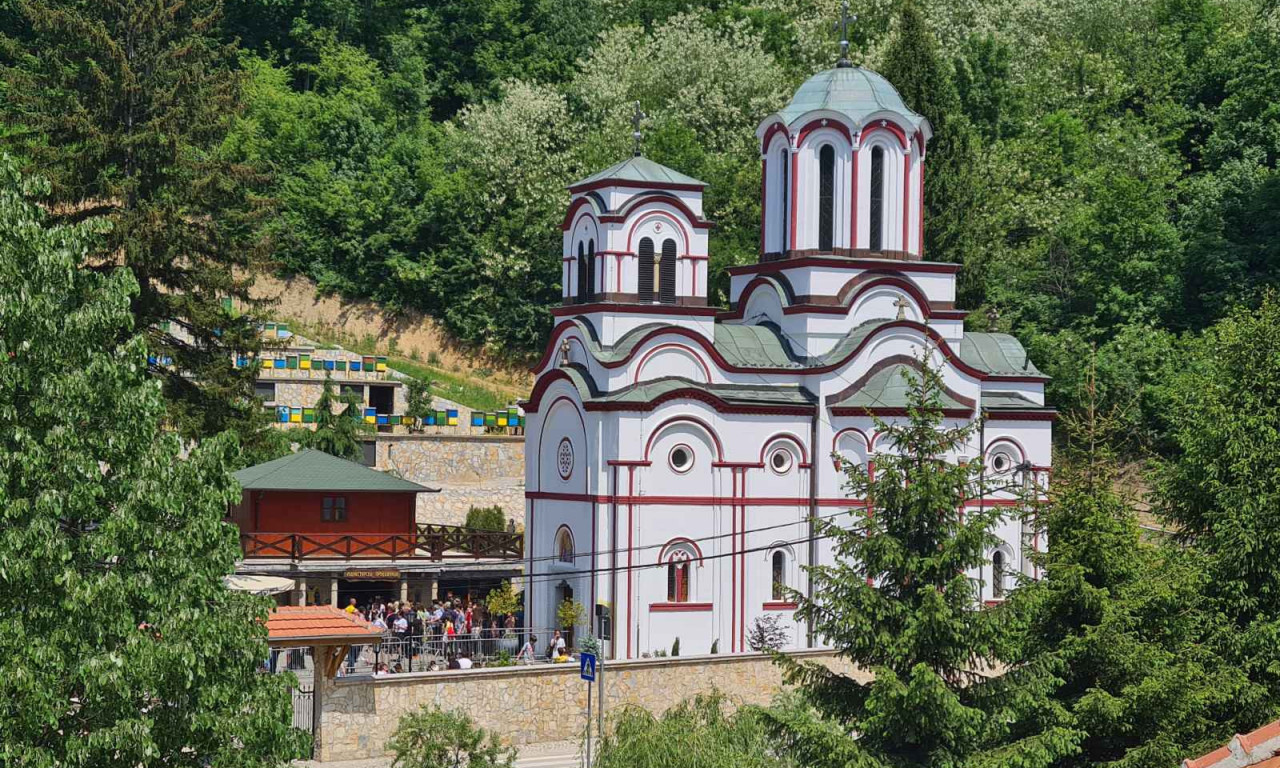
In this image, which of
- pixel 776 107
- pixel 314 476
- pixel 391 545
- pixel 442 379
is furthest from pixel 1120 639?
pixel 442 379

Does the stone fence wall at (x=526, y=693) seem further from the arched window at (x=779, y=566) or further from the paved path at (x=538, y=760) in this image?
the arched window at (x=779, y=566)

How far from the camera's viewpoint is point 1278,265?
45844 mm

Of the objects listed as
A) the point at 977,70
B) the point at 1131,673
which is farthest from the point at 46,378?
the point at 977,70

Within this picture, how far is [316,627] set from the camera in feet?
88.4

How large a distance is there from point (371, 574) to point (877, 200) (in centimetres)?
1215

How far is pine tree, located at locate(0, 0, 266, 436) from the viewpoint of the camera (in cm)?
3731

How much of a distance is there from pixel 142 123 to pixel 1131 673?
2374 centimetres

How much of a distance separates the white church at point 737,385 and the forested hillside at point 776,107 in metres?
8.88

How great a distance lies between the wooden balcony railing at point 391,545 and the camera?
122ft

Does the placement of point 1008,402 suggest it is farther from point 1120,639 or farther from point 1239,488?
point 1120,639

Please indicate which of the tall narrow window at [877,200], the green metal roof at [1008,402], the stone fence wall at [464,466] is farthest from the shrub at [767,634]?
the stone fence wall at [464,466]

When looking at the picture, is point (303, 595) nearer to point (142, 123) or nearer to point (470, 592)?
point (470, 592)

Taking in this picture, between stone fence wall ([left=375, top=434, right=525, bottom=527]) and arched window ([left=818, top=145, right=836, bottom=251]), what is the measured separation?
13198mm

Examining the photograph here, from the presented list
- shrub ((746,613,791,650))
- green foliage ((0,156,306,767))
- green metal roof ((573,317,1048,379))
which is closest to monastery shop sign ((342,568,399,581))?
green metal roof ((573,317,1048,379))
